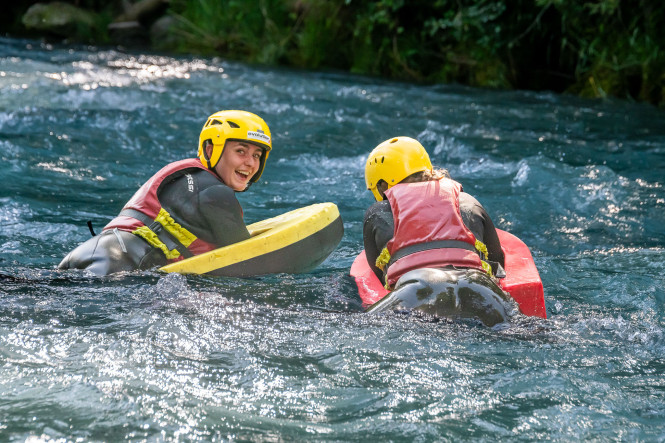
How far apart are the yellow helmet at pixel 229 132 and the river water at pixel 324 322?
0.92m

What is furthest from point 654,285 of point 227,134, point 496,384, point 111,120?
point 111,120

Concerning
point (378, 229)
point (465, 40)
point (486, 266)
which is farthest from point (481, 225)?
point (465, 40)

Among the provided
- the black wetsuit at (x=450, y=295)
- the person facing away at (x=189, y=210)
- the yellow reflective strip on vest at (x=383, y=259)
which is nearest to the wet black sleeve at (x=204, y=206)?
the person facing away at (x=189, y=210)

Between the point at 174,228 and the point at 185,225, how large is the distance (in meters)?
0.07

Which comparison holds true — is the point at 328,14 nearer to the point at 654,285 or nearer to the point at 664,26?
the point at 664,26

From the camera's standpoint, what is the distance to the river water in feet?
9.35

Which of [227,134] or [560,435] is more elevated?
[227,134]

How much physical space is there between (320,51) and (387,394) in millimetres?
13141

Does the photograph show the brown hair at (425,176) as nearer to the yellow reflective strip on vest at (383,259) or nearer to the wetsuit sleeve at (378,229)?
the wetsuit sleeve at (378,229)

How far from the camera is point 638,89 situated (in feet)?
39.0

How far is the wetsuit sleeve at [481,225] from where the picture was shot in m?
4.37

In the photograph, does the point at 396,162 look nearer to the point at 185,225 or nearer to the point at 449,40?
the point at 185,225

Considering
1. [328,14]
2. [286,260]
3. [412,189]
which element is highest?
[328,14]

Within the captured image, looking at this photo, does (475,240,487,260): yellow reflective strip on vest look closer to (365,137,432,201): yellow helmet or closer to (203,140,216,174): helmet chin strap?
(365,137,432,201): yellow helmet
